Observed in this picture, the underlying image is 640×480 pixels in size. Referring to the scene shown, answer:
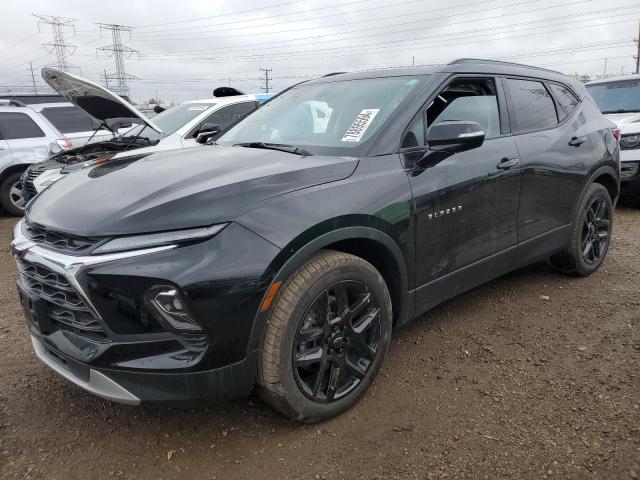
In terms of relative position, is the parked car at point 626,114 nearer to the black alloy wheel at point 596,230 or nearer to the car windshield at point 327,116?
the black alloy wheel at point 596,230

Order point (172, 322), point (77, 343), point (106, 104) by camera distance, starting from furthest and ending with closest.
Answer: point (106, 104) < point (77, 343) < point (172, 322)

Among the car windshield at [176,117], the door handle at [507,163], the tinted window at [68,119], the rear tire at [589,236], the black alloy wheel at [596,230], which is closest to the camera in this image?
the door handle at [507,163]

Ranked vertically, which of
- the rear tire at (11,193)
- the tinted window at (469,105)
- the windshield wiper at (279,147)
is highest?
the tinted window at (469,105)

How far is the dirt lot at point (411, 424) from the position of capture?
2.16 m

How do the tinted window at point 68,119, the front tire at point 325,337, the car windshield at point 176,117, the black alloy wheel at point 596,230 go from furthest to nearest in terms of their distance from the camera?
the tinted window at point 68,119 < the car windshield at point 176,117 < the black alloy wheel at point 596,230 < the front tire at point 325,337

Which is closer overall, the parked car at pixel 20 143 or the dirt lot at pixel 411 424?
the dirt lot at pixel 411 424

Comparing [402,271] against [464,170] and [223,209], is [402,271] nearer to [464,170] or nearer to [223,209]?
[464,170]

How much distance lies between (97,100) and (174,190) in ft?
13.0

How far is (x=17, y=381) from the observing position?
285 cm

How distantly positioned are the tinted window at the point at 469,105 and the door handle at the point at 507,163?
19cm

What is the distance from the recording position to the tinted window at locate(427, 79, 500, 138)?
3014mm

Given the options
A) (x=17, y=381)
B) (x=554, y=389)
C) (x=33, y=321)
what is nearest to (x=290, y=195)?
(x=33, y=321)

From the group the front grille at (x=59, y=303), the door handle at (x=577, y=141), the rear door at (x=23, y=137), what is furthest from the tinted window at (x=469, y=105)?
the rear door at (x=23, y=137)

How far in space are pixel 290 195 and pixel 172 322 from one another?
0.74m
